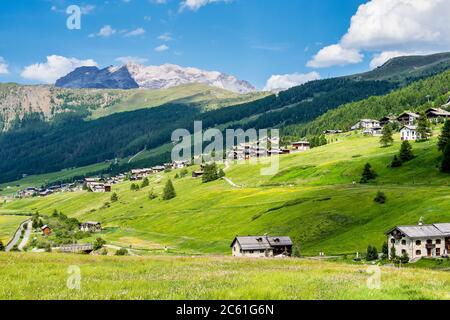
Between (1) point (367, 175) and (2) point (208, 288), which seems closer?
(2) point (208, 288)

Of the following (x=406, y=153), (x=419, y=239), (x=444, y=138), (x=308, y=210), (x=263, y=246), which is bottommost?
(x=263, y=246)

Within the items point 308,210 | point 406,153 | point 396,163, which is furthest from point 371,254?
point 406,153

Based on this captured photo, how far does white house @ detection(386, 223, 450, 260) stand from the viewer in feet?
273

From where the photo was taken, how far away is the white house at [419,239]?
83287 millimetres

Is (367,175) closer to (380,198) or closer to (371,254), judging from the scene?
(380,198)

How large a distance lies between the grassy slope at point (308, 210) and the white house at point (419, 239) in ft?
21.7

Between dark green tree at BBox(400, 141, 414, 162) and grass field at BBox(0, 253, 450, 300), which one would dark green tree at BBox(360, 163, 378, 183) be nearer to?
dark green tree at BBox(400, 141, 414, 162)

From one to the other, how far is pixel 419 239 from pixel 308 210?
39406mm

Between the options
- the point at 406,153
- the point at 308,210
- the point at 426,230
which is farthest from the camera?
the point at 406,153

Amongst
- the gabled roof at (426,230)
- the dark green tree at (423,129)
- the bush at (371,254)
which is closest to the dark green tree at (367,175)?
the dark green tree at (423,129)

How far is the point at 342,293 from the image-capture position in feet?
56.7

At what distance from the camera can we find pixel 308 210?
121 m
